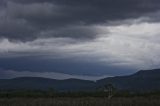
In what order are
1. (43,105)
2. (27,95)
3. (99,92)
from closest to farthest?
(43,105) < (27,95) < (99,92)

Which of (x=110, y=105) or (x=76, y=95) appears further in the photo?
(x=76, y=95)

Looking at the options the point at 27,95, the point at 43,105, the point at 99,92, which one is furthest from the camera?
the point at 99,92

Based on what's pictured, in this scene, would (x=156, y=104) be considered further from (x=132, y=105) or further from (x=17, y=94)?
(x=17, y=94)

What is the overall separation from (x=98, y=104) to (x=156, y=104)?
9.65 m

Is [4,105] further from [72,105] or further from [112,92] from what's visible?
[112,92]

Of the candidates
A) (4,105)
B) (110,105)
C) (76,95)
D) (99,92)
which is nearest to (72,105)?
(110,105)

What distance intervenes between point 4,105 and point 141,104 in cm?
2227

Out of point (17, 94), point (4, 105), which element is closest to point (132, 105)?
point (4, 105)

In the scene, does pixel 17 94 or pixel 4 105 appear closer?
pixel 4 105

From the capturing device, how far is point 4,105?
67500 mm

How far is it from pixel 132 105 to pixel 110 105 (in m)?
3.57

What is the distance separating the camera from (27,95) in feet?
314

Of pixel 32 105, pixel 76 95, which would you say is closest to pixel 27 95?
pixel 76 95

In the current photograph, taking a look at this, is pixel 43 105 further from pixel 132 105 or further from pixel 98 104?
pixel 132 105
